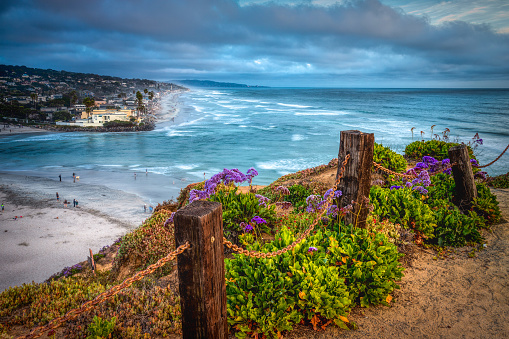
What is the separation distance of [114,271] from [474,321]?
8.11m

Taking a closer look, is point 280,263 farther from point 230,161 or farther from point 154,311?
point 230,161

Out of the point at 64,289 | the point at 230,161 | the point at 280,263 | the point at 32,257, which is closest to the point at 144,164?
the point at 230,161

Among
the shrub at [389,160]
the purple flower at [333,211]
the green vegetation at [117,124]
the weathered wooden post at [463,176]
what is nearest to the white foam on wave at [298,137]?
the shrub at [389,160]

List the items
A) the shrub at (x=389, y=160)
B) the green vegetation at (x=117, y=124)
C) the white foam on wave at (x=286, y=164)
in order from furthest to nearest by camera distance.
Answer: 1. the green vegetation at (x=117, y=124)
2. the white foam on wave at (x=286, y=164)
3. the shrub at (x=389, y=160)

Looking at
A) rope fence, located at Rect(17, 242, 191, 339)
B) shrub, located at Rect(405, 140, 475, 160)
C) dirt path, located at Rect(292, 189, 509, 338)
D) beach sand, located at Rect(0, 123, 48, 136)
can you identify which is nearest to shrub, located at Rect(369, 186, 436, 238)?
dirt path, located at Rect(292, 189, 509, 338)

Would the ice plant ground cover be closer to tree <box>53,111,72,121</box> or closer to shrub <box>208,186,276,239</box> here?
shrub <box>208,186,276,239</box>

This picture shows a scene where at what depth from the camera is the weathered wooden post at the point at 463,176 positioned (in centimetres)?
638

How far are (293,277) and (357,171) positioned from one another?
208cm

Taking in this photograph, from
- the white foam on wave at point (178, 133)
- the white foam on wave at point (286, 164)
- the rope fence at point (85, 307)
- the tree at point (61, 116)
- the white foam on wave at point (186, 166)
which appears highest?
the tree at point (61, 116)

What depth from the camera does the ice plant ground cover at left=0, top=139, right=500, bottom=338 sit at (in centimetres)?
360

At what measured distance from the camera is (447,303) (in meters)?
4.20

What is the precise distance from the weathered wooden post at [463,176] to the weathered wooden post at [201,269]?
6375mm

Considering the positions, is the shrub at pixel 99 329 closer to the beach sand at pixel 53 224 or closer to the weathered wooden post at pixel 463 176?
the weathered wooden post at pixel 463 176

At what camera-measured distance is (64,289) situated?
17.7ft
